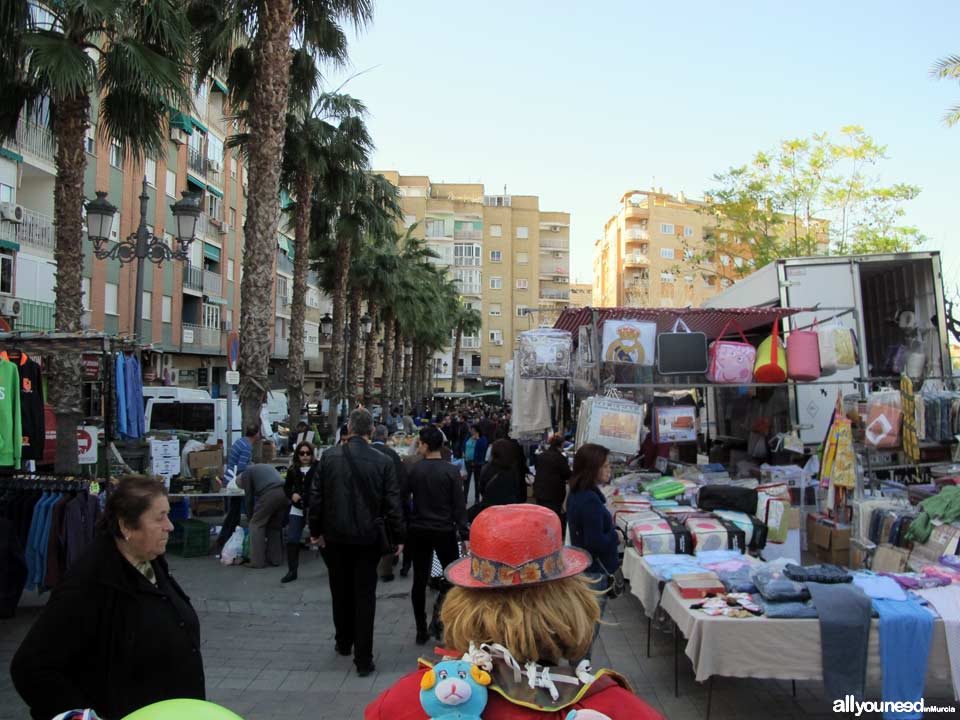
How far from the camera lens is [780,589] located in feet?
16.7

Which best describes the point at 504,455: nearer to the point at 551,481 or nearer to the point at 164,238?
the point at 551,481

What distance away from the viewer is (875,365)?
480 inches

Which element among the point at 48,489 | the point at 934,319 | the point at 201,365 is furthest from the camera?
the point at 201,365

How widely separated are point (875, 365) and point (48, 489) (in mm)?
11385

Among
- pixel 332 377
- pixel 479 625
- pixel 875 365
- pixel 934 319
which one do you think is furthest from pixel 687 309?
pixel 332 377

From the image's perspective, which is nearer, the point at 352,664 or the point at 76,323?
the point at 352,664

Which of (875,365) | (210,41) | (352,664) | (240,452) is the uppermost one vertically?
(210,41)

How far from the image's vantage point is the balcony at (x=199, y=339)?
117ft

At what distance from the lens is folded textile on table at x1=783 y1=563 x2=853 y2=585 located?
5289 millimetres

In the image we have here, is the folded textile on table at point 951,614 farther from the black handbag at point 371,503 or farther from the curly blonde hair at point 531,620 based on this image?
the curly blonde hair at point 531,620

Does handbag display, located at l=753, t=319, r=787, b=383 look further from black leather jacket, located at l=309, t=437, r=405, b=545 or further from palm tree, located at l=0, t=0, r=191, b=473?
palm tree, located at l=0, t=0, r=191, b=473

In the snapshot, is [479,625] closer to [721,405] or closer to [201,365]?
[721,405]

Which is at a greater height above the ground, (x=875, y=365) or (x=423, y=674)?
(x=875, y=365)

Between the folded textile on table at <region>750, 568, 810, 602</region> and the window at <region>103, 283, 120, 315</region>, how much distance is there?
28856 millimetres
